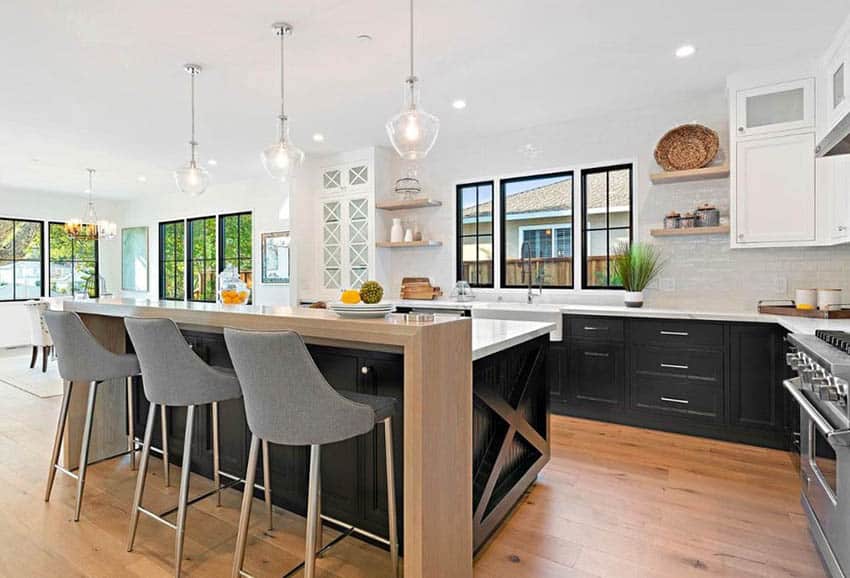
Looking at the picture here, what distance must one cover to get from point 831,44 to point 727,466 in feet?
9.13

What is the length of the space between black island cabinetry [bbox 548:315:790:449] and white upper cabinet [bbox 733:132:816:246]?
72 centimetres

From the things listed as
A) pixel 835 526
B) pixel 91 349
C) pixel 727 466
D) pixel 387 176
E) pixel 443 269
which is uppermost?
pixel 387 176

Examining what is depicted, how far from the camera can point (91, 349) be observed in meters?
2.60

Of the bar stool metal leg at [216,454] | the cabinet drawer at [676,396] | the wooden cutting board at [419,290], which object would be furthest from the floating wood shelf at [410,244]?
the bar stool metal leg at [216,454]

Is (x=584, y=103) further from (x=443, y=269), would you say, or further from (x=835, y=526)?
(x=835, y=526)

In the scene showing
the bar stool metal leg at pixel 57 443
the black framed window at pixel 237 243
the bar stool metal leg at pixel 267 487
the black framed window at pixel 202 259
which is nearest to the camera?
the bar stool metal leg at pixel 267 487

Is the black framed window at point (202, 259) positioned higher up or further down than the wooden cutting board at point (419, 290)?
higher up

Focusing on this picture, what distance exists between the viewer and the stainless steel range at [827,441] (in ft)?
5.59

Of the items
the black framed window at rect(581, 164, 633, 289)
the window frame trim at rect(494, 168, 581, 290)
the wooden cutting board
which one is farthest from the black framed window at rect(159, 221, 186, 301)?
the black framed window at rect(581, 164, 633, 289)

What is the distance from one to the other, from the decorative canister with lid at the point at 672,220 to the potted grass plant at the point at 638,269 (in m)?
0.26

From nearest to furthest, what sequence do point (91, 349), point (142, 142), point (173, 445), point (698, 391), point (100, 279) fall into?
point (91, 349) < point (173, 445) < point (698, 391) < point (142, 142) < point (100, 279)

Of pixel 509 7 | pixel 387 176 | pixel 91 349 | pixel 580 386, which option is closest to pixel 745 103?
pixel 509 7

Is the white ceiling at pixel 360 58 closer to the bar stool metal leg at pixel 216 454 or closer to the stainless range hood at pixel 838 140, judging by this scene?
the stainless range hood at pixel 838 140

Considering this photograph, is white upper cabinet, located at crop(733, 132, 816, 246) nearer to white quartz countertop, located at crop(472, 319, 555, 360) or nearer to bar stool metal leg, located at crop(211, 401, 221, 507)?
white quartz countertop, located at crop(472, 319, 555, 360)
